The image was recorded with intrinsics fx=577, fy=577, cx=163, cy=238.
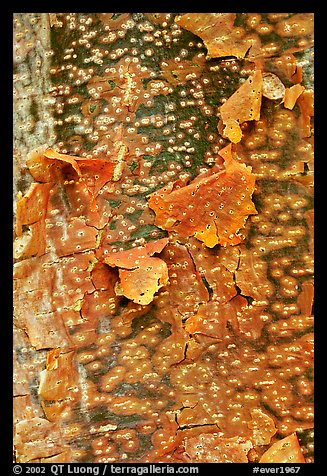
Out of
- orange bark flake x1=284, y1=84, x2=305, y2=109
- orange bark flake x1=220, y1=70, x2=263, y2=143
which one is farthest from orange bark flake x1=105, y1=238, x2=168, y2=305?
orange bark flake x1=284, y1=84, x2=305, y2=109

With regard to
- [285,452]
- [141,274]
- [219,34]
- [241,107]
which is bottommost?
[285,452]

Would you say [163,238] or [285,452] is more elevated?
[163,238]

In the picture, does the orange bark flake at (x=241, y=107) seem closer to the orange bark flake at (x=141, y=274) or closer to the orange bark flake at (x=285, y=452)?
the orange bark flake at (x=141, y=274)

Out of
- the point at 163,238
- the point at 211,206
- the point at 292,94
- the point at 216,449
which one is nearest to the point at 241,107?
the point at 292,94

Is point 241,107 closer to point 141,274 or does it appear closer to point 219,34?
point 219,34

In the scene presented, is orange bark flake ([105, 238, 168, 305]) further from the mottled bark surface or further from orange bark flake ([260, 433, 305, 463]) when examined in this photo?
orange bark flake ([260, 433, 305, 463])

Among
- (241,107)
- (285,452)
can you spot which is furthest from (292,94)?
(285,452)

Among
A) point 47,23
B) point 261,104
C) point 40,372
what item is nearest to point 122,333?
point 40,372
